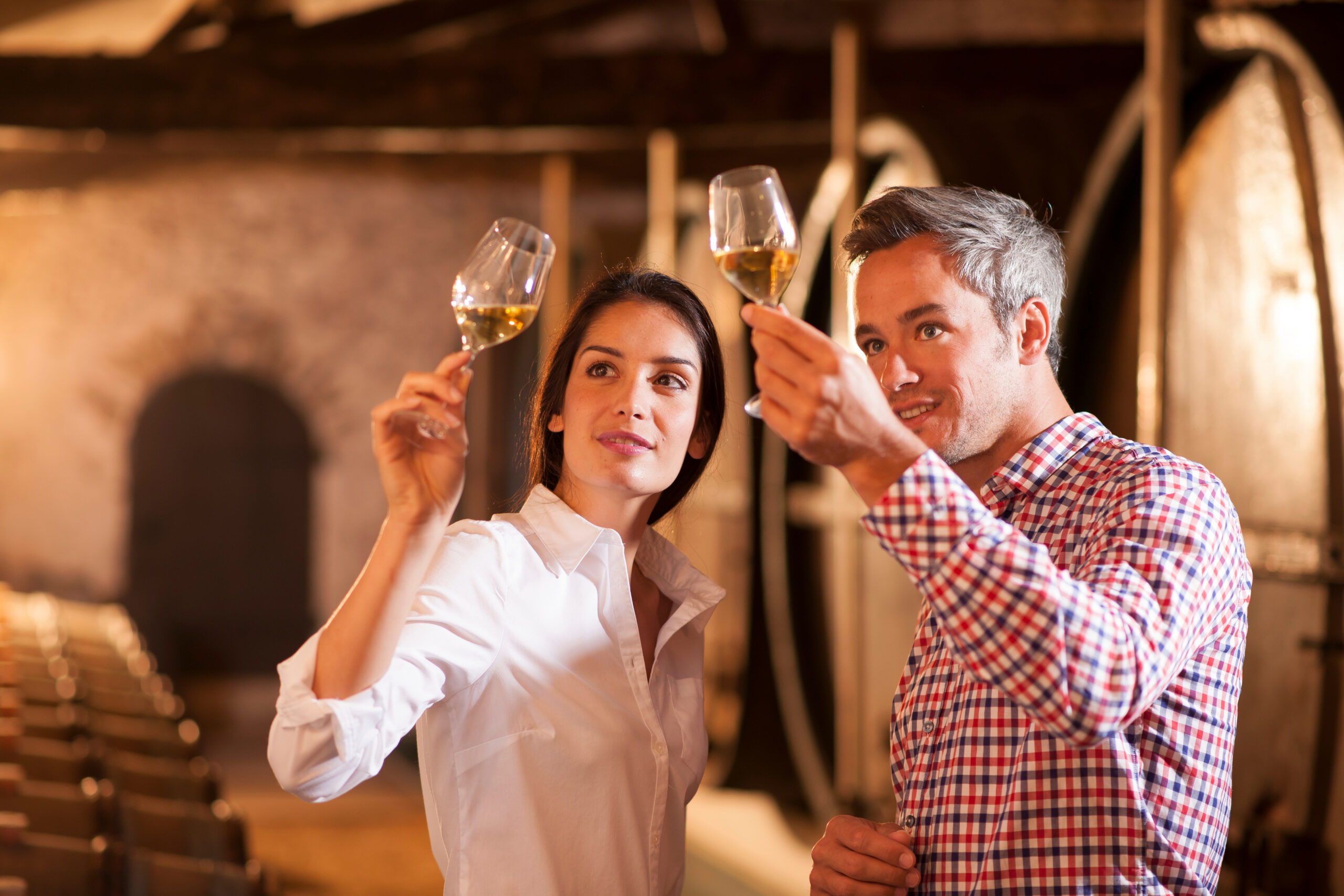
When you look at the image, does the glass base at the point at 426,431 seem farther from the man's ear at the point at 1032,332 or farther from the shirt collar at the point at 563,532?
the man's ear at the point at 1032,332

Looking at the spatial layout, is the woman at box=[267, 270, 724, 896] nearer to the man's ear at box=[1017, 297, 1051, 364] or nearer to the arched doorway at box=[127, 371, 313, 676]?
the man's ear at box=[1017, 297, 1051, 364]

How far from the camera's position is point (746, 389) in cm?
416

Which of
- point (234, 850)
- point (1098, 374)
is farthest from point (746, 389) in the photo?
point (234, 850)

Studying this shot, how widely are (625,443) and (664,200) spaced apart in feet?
12.4

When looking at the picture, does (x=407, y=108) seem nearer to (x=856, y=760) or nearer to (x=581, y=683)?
(x=856, y=760)

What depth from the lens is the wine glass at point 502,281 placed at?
1.36 m

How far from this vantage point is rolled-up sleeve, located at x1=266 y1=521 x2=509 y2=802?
3.94 feet

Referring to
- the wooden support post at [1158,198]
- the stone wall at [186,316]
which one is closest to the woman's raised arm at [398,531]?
the wooden support post at [1158,198]

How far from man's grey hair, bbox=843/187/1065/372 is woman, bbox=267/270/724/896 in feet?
1.03

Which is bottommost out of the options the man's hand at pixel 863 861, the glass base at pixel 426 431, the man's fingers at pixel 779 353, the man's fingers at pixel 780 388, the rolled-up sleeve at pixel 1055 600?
the man's hand at pixel 863 861

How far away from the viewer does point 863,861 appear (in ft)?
4.22

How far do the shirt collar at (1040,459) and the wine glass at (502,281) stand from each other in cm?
56

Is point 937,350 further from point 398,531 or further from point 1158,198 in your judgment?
point 1158,198

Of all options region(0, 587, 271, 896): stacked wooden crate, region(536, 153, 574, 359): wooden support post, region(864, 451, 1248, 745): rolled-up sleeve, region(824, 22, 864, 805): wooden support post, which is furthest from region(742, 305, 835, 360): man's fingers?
region(536, 153, 574, 359): wooden support post
